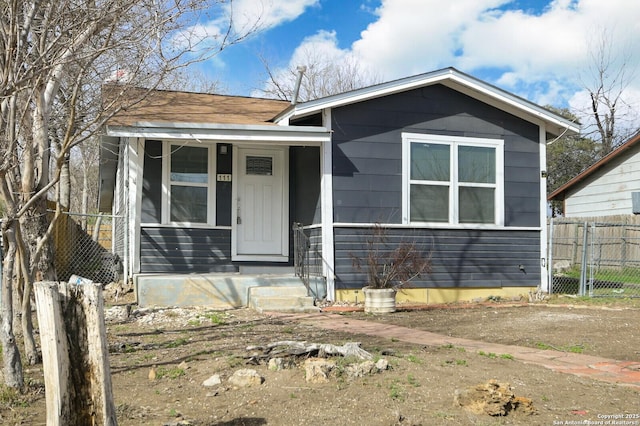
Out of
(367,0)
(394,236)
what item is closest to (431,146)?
(394,236)

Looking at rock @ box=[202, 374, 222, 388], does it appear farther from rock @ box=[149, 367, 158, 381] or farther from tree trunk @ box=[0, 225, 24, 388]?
tree trunk @ box=[0, 225, 24, 388]

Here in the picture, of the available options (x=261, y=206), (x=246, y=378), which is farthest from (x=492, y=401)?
(x=261, y=206)

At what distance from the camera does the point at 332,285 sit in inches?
382

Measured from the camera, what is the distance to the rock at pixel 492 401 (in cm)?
391

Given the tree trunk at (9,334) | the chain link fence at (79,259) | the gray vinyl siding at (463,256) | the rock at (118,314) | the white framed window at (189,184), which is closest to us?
the tree trunk at (9,334)

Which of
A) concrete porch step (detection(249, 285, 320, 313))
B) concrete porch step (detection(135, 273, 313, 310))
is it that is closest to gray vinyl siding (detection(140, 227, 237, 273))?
concrete porch step (detection(135, 273, 313, 310))

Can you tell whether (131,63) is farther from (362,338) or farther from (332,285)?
(332,285)

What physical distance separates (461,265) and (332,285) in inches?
93.8

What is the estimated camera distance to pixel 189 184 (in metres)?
10.3

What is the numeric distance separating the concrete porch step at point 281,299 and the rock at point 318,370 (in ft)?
13.5

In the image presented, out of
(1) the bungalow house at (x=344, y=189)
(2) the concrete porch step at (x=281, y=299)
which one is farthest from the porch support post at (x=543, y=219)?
(2) the concrete porch step at (x=281, y=299)

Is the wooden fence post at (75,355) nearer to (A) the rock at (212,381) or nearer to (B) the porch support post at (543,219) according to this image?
(A) the rock at (212,381)

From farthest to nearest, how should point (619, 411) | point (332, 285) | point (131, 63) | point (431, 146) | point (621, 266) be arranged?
1. point (621, 266)
2. point (431, 146)
3. point (332, 285)
4. point (131, 63)
5. point (619, 411)

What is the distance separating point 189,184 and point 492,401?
738 cm
